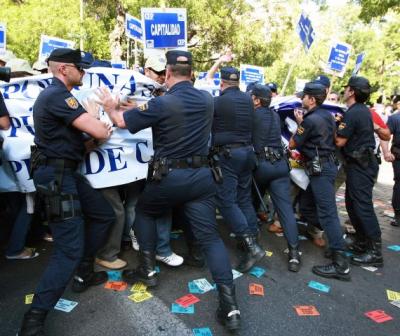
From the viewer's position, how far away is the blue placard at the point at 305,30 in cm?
740

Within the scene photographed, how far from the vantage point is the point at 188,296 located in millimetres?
3467

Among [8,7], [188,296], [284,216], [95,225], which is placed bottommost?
[188,296]

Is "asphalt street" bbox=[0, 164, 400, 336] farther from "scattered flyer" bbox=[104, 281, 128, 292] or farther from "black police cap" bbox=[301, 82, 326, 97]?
"black police cap" bbox=[301, 82, 326, 97]

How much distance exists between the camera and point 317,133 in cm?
425

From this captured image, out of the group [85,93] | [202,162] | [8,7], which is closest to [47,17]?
[8,7]

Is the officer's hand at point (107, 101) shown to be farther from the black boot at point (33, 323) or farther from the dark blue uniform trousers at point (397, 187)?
the dark blue uniform trousers at point (397, 187)

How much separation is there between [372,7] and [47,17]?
1164 centimetres

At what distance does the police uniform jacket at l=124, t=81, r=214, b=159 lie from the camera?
3.02 m

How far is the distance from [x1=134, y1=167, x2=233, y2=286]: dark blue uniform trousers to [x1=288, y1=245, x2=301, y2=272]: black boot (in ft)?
4.21

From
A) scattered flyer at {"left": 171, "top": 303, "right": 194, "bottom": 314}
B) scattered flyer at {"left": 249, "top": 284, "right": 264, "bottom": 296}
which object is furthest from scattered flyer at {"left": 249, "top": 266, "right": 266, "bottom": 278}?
scattered flyer at {"left": 171, "top": 303, "right": 194, "bottom": 314}

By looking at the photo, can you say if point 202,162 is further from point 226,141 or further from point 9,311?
point 9,311

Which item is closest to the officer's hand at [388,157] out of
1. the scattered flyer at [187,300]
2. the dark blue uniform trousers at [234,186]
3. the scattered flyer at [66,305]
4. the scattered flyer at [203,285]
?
the dark blue uniform trousers at [234,186]

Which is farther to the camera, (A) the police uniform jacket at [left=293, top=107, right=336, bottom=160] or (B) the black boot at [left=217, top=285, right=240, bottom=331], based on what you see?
(A) the police uniform jacket at [left=293, top=107, right=336, bottom=160]

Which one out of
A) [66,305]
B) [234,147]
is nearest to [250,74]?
[234,147]
